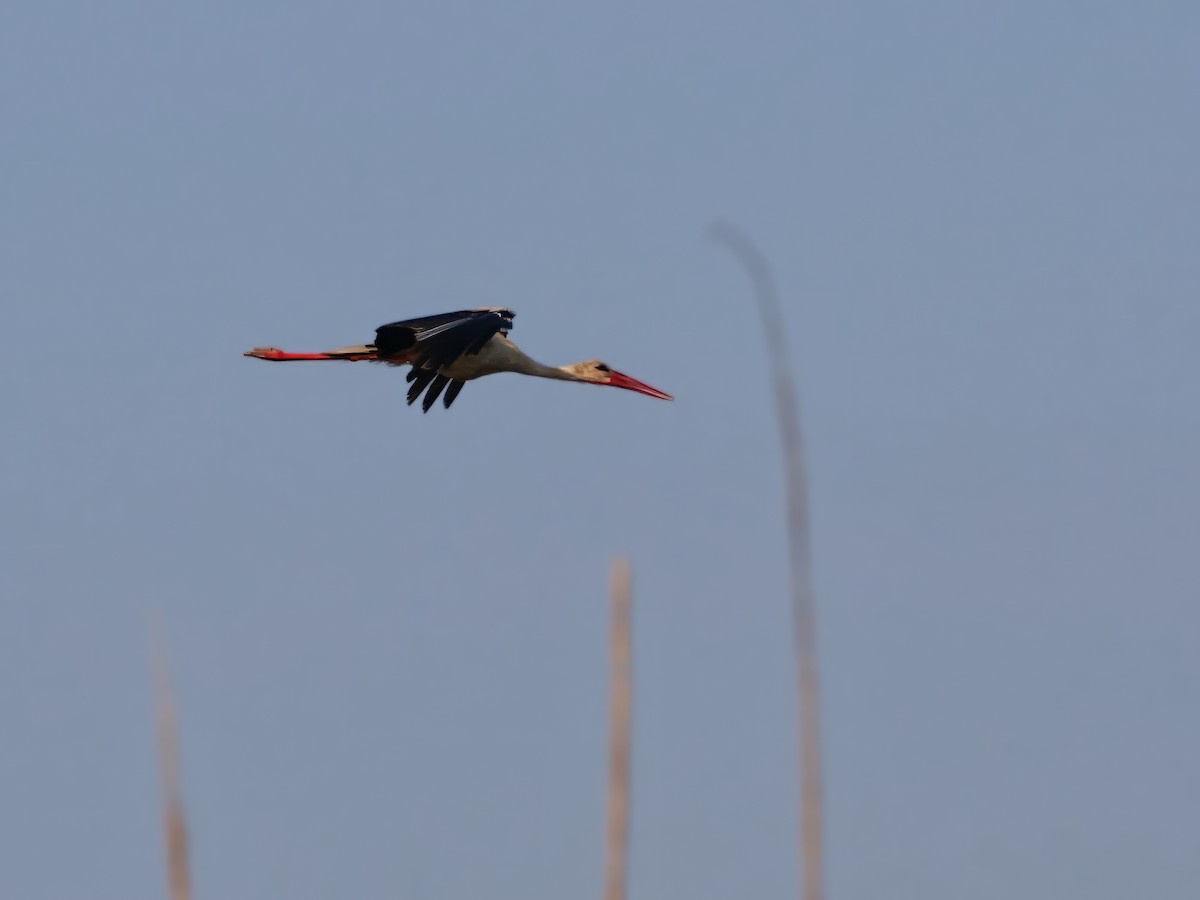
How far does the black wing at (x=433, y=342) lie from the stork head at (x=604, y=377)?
346 cm

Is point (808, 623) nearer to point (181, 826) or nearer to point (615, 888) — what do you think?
point (615, 888)

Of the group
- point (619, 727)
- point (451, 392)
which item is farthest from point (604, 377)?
point (619, 727)

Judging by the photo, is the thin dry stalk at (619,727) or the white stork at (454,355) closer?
the thin dry stalk at (619,727)

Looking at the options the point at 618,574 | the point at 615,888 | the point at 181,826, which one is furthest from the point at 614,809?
the point at 181,826

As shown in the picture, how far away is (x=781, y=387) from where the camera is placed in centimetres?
740

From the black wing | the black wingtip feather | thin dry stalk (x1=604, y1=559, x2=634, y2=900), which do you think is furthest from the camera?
the black wingtip feather

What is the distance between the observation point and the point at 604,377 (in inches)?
1133

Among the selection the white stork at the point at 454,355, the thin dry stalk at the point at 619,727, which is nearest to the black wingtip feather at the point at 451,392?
the white stork at the point at 454,355

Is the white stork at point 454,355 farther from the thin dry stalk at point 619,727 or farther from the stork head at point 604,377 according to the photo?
the thin dry stalk at point 619,727

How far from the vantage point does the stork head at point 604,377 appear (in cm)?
2875

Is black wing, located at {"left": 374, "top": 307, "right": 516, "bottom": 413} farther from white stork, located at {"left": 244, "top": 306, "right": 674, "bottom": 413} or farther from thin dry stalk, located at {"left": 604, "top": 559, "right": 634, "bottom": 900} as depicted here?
thin dry stalk, located at {"left": 604, "top": 559, "right": 634, "bottom": 900}

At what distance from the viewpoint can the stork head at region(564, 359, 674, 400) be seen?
28.8m

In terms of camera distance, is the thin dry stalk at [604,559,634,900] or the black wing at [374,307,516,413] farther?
the black wing at [374,307,516,413]

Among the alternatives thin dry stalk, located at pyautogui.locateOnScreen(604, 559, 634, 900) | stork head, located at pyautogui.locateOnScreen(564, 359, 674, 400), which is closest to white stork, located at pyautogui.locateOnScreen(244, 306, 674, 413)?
stork head, located at pyautogui.locateOnScreen(564, 359, 674, 400)
